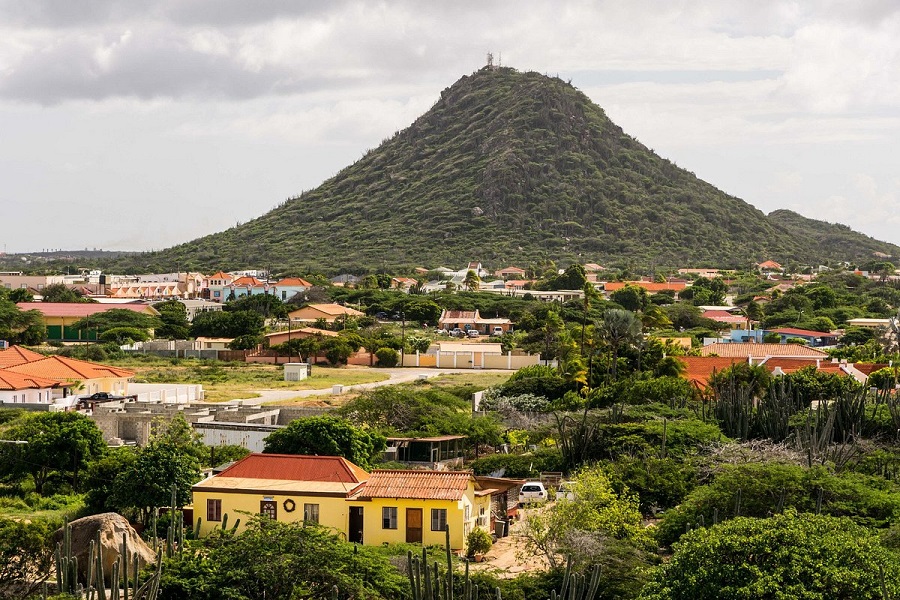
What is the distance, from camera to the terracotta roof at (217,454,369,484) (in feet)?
98.6

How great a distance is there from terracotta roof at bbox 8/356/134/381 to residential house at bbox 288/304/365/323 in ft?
121

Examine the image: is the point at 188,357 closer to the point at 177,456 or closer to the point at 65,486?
the point at 65,486

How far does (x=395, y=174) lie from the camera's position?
198 m

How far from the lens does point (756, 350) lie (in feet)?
207

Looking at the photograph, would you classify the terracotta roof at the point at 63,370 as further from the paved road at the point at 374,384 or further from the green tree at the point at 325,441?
the green tree at the point at 325,441

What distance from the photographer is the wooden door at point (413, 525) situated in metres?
28.0

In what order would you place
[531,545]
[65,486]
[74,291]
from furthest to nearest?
1. [74,291]
2. [65,486]
3. [531,545]

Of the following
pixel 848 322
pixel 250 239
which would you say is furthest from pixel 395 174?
pixel 848 322

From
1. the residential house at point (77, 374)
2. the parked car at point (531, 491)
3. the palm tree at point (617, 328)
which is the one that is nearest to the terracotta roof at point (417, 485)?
the parked car at point (531, 491)

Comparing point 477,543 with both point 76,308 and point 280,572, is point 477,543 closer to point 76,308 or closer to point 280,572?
point 280,572

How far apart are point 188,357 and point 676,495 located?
4894cm

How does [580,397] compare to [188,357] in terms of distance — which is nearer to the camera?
[580,397]

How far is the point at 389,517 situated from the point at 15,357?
32283 millimetres

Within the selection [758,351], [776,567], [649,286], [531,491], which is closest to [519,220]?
[649,286]
